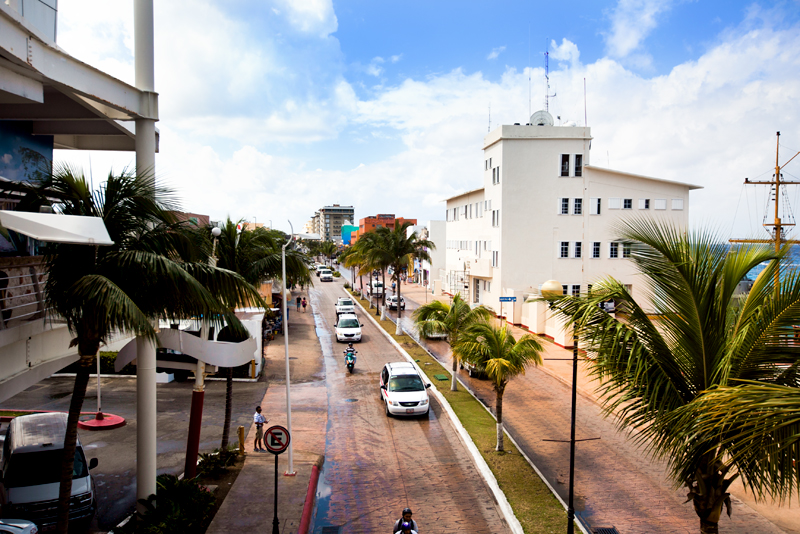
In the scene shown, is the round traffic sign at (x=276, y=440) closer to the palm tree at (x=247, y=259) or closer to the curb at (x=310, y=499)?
the curb at (x=310, y=499)

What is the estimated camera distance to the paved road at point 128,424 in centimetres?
1221

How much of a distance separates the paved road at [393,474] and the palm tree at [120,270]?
5671 millimetres

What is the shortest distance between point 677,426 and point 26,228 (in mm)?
7304

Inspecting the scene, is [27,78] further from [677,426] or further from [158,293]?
[677,426]

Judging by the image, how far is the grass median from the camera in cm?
1063

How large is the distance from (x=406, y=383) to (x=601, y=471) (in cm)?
730

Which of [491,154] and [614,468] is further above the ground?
[491,154]

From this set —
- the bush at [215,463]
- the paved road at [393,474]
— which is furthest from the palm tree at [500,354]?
the bush at [215,463]

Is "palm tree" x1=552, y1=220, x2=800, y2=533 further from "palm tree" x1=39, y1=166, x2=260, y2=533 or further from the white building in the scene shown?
the white building

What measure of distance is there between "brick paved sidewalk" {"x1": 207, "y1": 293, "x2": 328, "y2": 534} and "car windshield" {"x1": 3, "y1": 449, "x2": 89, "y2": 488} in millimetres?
3092

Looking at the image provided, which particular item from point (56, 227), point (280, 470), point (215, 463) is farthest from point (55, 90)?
point (280, 470)

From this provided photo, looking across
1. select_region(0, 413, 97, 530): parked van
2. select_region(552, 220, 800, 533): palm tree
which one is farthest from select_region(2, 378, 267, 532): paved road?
select_region(552, 220, 800, 533): palm tree

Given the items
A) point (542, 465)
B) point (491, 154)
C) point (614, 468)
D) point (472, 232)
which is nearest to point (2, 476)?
point (542, 465)

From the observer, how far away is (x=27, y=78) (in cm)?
778
